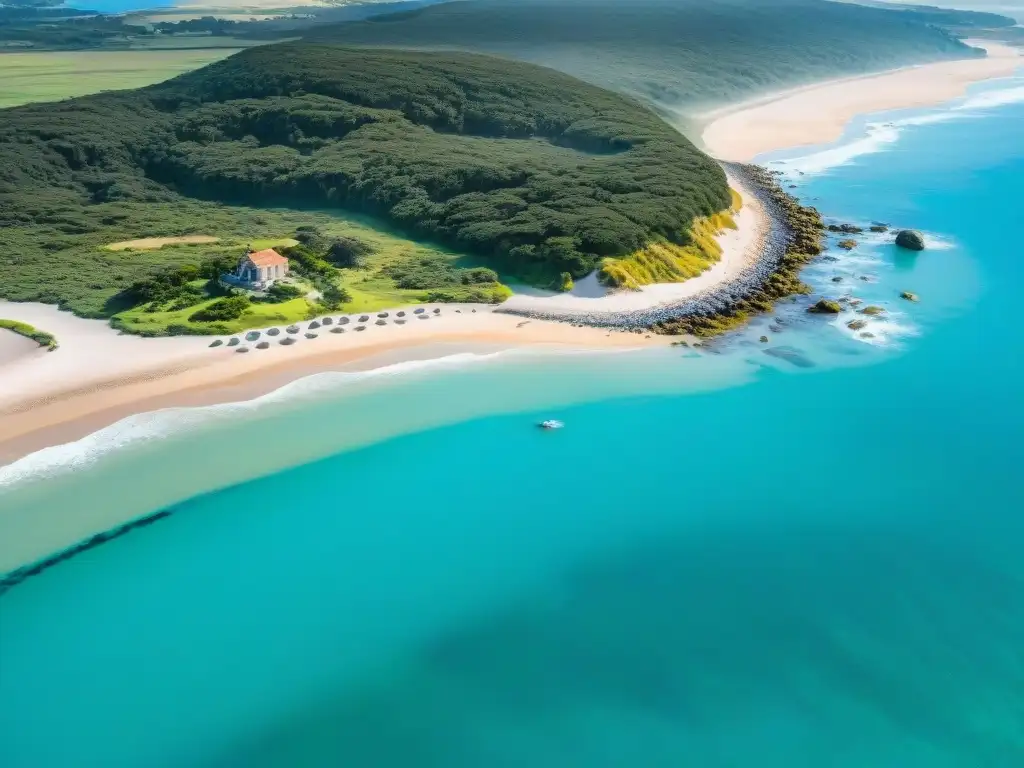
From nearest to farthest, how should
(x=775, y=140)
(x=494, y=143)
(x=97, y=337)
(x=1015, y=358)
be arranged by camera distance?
1. (x=97, y=337)
2. (x=1015, y=358)
3. (x=494, y=143)
4. (x=775, y=140)

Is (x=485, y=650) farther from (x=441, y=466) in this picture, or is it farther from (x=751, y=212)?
(x=751, y=212)

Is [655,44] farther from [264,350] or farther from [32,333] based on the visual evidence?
[32,333]

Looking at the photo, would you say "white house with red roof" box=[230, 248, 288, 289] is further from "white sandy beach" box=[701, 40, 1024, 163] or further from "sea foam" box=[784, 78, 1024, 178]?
"white sandy beach" box=[701, 40, 1024, 163]

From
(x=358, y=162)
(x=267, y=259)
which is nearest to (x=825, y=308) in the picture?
(x=267, y=259)

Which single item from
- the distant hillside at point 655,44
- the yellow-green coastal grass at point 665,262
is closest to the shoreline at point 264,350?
the yellow-green coastal grass at point 665,262

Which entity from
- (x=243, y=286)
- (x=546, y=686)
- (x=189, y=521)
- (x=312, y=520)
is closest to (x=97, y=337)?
(x=243, y=286)

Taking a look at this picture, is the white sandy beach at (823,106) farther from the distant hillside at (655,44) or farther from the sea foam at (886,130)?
the distant hillside at (655,44)
